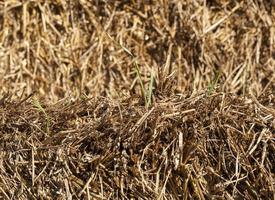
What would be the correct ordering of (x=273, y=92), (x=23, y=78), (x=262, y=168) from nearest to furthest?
1. (x=262, y=168)
2. (x=273, y=92)
3. (x=23, y=78)

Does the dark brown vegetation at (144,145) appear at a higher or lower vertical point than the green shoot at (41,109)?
lower

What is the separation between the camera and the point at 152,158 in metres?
1.40

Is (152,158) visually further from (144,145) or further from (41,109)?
(41,109)

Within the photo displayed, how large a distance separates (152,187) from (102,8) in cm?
82

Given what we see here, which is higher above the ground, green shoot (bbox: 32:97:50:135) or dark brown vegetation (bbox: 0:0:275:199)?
green shoot (bbox: 32:97:50:135)

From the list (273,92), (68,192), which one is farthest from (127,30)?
(68,192)

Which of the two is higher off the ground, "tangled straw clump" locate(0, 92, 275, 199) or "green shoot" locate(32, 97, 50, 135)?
"green shoot" locate(32, 97, 50, 135)

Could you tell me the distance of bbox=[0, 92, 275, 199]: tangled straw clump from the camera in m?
1.39

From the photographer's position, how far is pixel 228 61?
202 cm

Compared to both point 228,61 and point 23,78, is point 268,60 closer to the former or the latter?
point 228,61

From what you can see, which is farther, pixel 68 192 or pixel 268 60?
pixel 268 60

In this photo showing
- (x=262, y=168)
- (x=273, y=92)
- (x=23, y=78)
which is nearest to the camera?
(x=262, y=168)

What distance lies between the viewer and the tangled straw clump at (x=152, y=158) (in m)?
1.39

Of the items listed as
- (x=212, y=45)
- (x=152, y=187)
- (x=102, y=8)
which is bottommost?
(x=152, y=187)
